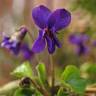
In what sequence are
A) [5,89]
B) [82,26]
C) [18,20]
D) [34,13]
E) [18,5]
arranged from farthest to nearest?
1. [18,5]
2. [18,20]
3. [82,26]
4. [5,89]
5. [34,13]

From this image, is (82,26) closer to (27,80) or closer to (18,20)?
(18,20)

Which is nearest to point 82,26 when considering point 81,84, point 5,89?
point 5,89

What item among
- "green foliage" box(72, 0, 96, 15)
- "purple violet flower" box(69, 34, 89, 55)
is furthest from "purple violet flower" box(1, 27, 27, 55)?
"purple violet flower" box(69, 34, 89, 55)

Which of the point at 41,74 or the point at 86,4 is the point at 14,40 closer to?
the point at 41,74

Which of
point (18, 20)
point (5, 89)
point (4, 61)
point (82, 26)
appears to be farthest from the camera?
point (18, 20)

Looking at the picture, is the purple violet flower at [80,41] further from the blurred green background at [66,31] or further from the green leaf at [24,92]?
the green leaf at [24,92]

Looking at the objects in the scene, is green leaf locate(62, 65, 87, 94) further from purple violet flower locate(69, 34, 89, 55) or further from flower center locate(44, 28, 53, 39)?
purple violet flower locate(69, 34, 89, 55)

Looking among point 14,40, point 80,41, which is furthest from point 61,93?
point 80,41
